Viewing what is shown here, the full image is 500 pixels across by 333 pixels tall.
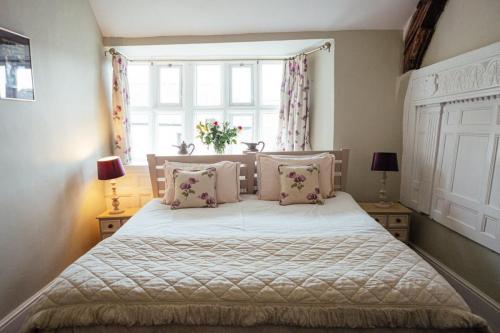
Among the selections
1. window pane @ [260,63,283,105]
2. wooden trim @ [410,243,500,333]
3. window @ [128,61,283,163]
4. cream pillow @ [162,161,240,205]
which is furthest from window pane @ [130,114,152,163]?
wooden trim @ [410,243,500,333]

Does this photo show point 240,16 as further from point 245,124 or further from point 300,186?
Answer: point 300,186

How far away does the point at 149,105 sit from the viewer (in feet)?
11.7

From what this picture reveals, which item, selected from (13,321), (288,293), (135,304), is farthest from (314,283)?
(13,321)

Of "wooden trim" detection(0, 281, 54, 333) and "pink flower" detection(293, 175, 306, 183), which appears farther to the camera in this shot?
"pink flower" detection(293, 175, 306, 183)

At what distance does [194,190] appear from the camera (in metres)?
2.26

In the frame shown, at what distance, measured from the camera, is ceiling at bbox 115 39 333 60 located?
301cm

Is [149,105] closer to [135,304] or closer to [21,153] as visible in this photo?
[21,153]

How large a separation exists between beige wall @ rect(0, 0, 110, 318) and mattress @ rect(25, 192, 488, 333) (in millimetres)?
831

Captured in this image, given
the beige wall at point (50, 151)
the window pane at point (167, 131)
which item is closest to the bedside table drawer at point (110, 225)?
the beige wall at point (50, 151)

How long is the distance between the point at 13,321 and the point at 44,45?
1.96 m

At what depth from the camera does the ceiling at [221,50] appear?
9.86 ft

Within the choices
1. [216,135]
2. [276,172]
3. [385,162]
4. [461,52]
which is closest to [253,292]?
[276,172]

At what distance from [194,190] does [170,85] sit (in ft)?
6.19

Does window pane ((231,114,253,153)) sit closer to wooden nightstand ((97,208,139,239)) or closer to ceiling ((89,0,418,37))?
ceiling ((89,0,418,37))
